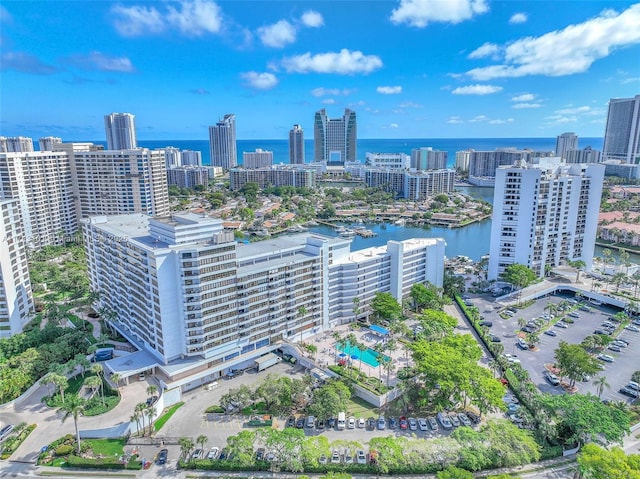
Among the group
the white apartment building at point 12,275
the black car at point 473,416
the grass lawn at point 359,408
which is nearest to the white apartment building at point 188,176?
the white apartment building at point 12,275

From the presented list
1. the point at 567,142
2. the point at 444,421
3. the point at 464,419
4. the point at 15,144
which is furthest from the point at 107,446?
the point at 567,142

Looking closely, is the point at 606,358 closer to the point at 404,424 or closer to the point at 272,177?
the point at 404,424

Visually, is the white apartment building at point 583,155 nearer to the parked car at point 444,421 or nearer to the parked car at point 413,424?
the parked car at point 444,421

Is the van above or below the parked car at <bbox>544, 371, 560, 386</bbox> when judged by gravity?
below

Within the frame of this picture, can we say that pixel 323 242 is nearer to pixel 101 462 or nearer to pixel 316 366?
pixel 316 366

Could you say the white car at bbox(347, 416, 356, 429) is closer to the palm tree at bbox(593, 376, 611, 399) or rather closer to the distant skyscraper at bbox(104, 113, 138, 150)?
the palm tree at bbox(593, 376, 611, 399)

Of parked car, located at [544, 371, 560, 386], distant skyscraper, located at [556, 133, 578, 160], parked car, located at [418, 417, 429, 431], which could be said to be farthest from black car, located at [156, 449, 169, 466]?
distant skyscraper, located at [556, 133, 578, 160]

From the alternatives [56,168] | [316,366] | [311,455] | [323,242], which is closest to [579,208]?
[323,242]
